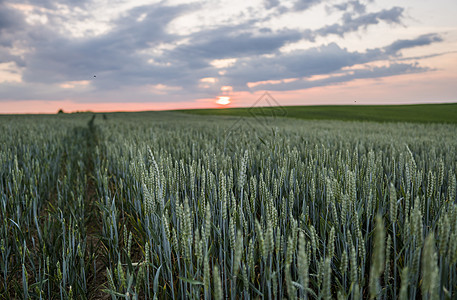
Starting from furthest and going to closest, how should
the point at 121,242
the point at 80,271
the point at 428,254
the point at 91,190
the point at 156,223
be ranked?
the point at 91,190
the point at 121,242
the point at 80,271
the point at 156,223
the point at 428,254

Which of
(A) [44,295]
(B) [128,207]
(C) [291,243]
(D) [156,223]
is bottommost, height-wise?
(A) [44,295]

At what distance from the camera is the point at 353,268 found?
997 mm

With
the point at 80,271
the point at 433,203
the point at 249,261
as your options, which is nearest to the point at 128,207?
the point at 80,271

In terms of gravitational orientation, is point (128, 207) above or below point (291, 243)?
below

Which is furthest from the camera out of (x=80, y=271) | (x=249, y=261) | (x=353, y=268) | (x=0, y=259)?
(x=0, y=259)

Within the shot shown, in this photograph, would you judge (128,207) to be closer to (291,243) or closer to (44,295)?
(44,295)

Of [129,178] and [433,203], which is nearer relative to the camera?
[433,203]

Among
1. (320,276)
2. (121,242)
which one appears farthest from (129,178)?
(320,276)

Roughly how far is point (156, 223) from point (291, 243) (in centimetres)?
95

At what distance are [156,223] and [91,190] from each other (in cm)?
369

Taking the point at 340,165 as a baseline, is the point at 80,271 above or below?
below

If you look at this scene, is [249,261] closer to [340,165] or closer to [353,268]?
[353,268]

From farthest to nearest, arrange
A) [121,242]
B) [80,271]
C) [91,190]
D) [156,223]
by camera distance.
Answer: [91,190] < [121,242] < [80,271] < [156,223]

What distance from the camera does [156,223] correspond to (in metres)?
1.69
